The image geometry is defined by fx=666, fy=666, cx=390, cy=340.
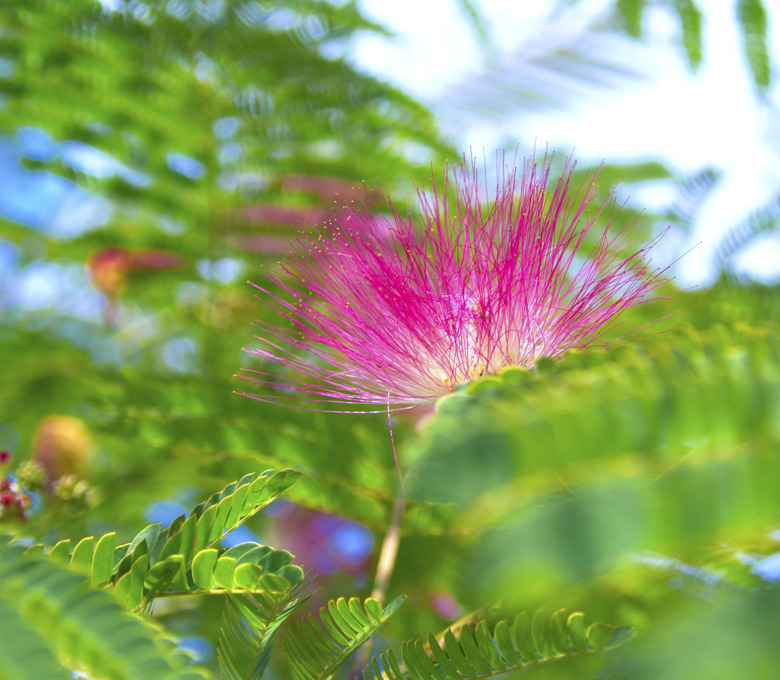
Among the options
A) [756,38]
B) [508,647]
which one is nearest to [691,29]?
[756,38]

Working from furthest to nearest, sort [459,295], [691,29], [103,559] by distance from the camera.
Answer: [691,29], [459,295], [103,559]

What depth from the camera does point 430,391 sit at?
1.40 metres

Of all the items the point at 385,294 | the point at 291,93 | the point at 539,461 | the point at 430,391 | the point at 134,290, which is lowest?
the point at 539,461

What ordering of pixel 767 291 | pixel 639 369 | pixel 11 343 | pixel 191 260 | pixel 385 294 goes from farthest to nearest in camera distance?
pixel 191 260 → pixel 11 343 → pixel 767 291 → pixel 385 294 → pixel 639 369

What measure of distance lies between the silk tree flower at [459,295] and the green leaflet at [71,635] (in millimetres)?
717

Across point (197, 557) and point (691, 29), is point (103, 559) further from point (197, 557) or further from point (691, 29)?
point (691, 29)

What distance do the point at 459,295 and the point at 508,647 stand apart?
68 centimetres

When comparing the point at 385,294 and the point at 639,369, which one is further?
the point at 385,294

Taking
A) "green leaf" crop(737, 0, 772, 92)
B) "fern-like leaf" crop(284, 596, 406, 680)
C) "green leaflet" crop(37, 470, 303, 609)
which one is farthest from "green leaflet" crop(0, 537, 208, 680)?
"green leaf" crop(737, 0, 772, 92)

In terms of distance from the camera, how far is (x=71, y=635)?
2.14 ft

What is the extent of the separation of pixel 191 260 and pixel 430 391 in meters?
1.48

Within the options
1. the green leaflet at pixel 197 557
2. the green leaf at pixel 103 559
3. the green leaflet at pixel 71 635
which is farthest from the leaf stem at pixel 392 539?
the green leaflet at pixel 71 635

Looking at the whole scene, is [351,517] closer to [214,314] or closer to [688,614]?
[688,614]

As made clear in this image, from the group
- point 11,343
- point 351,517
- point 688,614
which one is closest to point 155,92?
point 11,343
